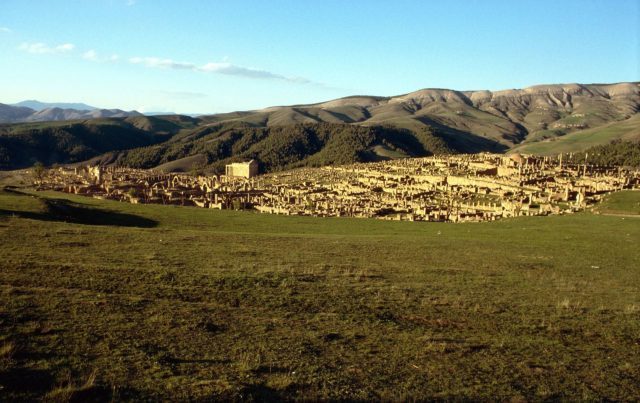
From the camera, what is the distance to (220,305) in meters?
13.5

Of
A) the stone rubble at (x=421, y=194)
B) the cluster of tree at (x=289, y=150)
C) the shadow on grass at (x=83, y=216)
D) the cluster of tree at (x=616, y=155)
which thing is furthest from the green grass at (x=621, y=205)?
the cluster of tree at (x=289, y=150)

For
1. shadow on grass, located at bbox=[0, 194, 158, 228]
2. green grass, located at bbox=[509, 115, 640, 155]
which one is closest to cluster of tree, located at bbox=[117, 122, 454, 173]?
green grass, located at bbox=[509, 115, 640, 155]

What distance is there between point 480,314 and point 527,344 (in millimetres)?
2349

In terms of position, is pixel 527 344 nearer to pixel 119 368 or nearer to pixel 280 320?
pixel 280 320

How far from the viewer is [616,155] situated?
119312 mm

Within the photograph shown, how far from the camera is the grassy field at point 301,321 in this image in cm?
901

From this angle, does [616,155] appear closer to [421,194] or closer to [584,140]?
[584,140]

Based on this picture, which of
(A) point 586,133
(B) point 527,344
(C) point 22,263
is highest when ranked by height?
(A) point 586,133

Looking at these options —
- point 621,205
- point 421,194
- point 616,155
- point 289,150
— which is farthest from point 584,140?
point 621,205

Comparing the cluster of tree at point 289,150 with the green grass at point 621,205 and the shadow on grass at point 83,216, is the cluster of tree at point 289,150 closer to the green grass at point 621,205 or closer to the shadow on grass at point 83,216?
the green grass at point 621,205

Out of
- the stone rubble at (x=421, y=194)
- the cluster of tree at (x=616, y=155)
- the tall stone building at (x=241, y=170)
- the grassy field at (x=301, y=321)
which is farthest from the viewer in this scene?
the tall stone building at (x=241, y=170)

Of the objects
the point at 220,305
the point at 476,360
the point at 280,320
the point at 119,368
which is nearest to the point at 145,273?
the point at 220,305

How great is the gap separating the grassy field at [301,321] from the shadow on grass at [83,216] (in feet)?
28.1

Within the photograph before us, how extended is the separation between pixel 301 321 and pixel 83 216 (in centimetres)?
2944
